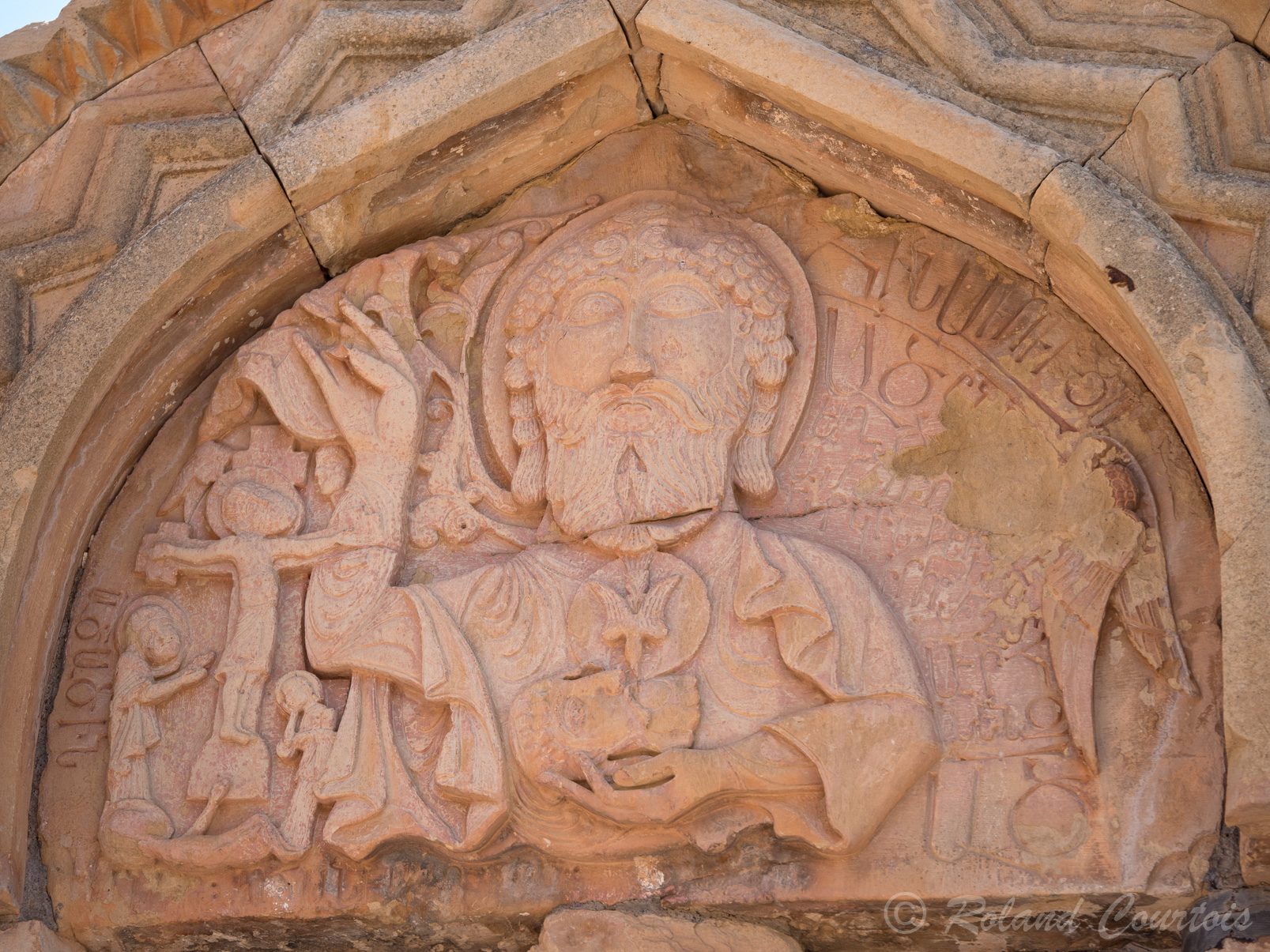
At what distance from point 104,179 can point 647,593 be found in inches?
89.0

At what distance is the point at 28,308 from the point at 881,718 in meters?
2.98

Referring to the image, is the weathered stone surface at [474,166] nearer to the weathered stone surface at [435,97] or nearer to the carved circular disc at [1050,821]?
the weathered stone surface at [435,97]

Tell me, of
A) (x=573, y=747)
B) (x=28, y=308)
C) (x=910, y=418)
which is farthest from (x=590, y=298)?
(x=28, y=308)

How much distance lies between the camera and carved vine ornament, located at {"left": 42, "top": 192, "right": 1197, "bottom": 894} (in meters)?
3.92

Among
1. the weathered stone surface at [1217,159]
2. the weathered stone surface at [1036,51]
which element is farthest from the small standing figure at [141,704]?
the weathered stone surface at [1217,159]

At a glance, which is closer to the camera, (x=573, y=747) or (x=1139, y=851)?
(x=1139, y=851)

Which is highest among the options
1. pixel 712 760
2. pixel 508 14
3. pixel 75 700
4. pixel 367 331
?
pixel 508 14

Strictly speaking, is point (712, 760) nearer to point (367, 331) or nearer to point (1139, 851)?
point (1139, 851)

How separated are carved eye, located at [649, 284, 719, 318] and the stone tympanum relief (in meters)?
0.01

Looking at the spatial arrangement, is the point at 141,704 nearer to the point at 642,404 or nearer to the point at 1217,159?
the point at 642,404

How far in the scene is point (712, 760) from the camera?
3861 mm

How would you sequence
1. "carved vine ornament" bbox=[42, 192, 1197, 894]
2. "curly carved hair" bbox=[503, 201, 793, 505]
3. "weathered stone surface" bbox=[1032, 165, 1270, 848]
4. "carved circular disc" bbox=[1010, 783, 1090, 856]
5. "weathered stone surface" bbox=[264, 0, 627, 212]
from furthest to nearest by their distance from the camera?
"curly carved hair" bbox=[503, 201, 793, 505], "weathered stone surface" bbox=[264, 0, 627, 212], "carved vine ornament" bbox=[42, 192, 1197, 894], "carved circular disc" bbox=[1010, 783, 1090, 856], "weathered stone surface" bbox=[1032, 165, 1270, 848]

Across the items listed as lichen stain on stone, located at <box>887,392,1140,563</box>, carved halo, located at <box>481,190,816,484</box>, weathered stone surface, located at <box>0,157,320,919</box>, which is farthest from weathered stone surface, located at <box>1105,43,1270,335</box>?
weathered stone surface, located at <box>0,157,320,919</box>

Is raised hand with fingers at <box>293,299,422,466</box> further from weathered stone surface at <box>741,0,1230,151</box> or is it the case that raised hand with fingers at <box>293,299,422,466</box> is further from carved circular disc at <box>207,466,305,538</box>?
weathered stone surface at <box>741,0,1230,151</box>
